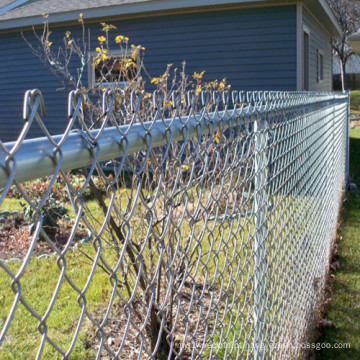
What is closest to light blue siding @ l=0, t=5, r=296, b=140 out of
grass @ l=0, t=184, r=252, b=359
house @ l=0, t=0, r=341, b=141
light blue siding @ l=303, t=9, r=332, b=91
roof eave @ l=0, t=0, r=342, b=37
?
house @ l=0, t=0, r=341, b=141

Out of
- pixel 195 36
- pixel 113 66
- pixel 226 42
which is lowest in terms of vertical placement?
pixel 113 66

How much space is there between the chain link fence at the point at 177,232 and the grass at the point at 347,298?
0.24 meters

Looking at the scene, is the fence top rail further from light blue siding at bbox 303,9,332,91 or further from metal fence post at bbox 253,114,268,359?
light blue siding at bbox 303,9,332,91

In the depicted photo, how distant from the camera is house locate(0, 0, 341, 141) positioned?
1014 centimetres

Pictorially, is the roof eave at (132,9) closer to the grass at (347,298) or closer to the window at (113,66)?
the window at (113,66)

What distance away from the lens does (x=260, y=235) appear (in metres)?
2.43

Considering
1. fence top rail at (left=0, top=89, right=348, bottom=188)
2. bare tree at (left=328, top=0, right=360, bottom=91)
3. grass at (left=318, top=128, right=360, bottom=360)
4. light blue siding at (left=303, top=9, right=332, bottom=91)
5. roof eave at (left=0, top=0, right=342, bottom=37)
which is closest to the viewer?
fence top rail at (left=0, top=89, right=348, bottom=188)

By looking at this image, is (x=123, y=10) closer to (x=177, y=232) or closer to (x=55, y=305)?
(x=55, y=305)

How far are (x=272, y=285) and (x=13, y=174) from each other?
7.26 feet

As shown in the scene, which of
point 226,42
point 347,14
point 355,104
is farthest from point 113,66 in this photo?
point 347,14

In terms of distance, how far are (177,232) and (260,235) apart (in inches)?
47.6

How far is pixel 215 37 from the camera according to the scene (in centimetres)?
1067

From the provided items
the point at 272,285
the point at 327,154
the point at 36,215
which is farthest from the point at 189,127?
the point at 327,154

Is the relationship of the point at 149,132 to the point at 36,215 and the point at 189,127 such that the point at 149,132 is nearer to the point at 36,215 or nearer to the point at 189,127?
the point at 189,127
